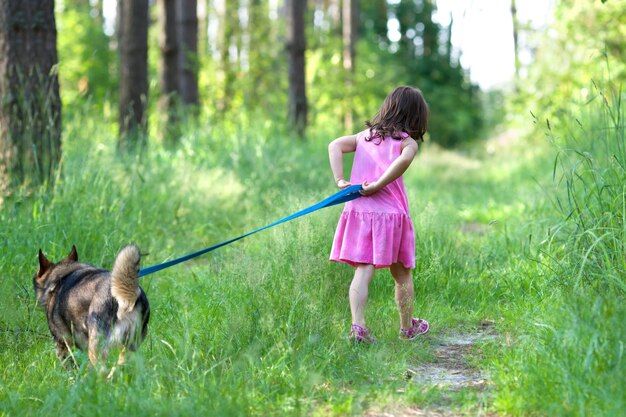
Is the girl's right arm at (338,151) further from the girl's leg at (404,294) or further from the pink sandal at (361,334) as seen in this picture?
the pink sandal at (361,334)

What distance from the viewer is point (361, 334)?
15.1 feet

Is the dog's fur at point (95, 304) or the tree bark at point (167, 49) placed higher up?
the tree bark at point (167, 49)

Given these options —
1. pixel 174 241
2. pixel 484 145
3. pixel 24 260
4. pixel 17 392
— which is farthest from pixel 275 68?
pixel 17 392

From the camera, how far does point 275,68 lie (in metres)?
27.4

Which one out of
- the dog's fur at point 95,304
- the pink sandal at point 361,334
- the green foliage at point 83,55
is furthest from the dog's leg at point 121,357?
the green foliage at point 83,55

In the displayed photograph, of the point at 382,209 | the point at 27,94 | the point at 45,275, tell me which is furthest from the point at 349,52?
the point at 45,275

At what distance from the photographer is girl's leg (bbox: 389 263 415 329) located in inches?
191

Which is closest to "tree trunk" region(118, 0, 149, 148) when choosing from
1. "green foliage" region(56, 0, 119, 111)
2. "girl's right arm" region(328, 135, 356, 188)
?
"girl's right arm" region(328, 135, 356, 188)

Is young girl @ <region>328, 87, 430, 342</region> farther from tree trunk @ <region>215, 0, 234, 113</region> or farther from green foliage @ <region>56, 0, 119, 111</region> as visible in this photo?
green foliage @ <region>56, 0, 119, 111</region>

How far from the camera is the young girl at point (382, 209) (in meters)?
4.68

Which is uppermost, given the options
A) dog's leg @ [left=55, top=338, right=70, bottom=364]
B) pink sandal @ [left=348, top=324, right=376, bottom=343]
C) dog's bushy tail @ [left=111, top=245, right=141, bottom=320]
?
dog's bushy tail @ [left=111, top=245, right=141, bottom=320]

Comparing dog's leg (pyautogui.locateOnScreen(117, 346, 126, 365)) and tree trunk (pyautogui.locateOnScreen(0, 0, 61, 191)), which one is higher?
tree trunk (pyautogui.locateOnScreen(0, 0, 61, 191))

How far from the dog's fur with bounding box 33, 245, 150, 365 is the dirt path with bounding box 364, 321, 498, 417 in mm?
1248

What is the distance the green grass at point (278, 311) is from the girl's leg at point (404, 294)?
16 cm
